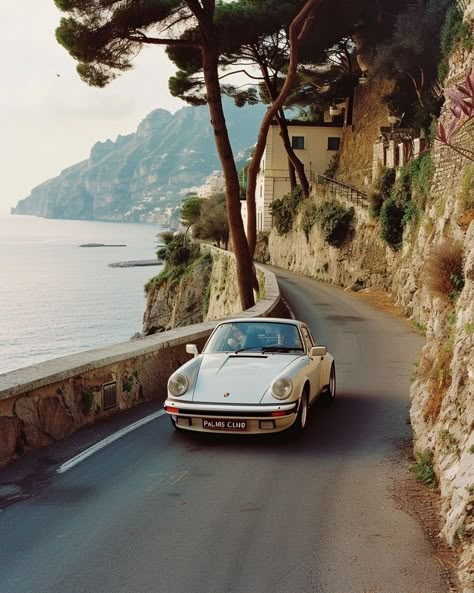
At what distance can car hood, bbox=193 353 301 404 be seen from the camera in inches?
320

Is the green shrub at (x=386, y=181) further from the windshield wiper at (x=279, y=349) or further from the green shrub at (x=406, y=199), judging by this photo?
the windshield wiper at (x=279, y=349)

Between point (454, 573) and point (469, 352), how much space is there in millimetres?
2414

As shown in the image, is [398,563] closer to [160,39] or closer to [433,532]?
[433,532]

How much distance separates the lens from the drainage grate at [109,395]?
9.30m

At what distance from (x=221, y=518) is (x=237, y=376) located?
270cm

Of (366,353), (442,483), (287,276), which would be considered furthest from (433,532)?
(287,276)

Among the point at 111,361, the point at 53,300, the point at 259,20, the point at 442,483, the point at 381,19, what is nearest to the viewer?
the point at 442,483

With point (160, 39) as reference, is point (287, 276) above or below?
below

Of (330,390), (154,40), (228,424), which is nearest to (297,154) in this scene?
(154,40)

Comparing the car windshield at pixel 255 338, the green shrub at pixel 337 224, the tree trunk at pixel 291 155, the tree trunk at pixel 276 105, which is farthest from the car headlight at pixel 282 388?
the tree trunk at pixel 291 155

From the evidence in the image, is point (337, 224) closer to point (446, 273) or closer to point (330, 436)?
point (446, 273)

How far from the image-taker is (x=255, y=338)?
31.8 ft

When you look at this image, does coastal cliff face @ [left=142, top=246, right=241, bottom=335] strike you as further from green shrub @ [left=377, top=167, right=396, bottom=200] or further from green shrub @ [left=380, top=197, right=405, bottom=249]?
green shrub @ [left=377, top=167, right=396, bottom=200]

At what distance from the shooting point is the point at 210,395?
26.9 ft
